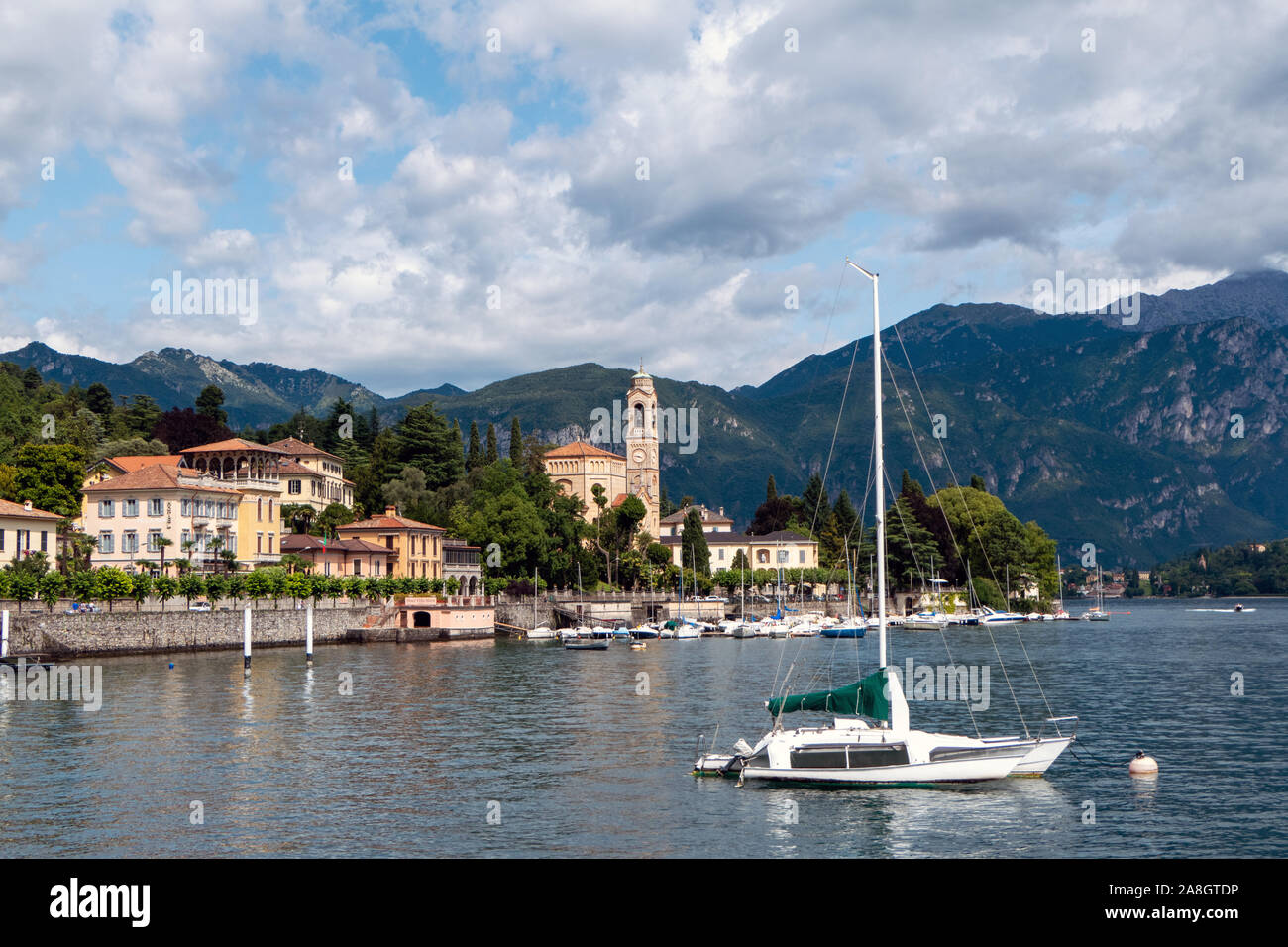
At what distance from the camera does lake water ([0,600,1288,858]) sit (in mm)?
27266

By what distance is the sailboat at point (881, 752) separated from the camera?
108ft

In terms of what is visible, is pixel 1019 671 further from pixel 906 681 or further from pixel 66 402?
pixel 66 402

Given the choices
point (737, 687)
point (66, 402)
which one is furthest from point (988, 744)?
point (66, 402)

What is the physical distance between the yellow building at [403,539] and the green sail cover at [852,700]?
8851cm

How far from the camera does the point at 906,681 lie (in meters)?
67.6

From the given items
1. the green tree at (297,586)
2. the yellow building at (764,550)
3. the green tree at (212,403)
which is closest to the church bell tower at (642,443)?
the yellow building at (764,550)

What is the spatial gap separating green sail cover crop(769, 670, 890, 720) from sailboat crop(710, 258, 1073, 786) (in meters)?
0.03

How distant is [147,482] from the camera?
9569 centimetres

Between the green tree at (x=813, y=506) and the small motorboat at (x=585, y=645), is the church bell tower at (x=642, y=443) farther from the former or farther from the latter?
the small motorboat at (x=585, y=645)

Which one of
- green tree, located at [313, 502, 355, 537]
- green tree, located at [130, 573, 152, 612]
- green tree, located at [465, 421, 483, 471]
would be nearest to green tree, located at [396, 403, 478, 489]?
green tree, located at [465, 421, 483, 471]

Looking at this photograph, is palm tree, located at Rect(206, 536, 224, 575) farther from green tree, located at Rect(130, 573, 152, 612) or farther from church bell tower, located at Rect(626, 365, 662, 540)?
church bell tower, located at Rect(626, 365, 662, 540)

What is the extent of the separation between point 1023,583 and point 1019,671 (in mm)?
100236

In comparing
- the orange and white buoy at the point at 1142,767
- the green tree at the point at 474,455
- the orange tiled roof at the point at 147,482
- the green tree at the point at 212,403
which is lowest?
the orange and white buoy at the point at 1142,767
